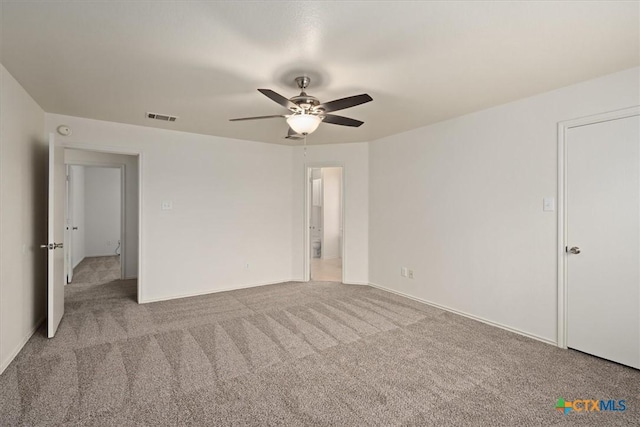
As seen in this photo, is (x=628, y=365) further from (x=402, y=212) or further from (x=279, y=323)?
(x=279, y=323)

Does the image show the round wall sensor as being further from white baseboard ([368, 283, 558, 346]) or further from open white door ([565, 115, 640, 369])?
open white door ([565, 115, 640, 369])

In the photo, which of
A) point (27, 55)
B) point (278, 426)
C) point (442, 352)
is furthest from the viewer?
point (442, 352)

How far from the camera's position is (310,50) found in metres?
2.17

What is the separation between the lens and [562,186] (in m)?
2.87

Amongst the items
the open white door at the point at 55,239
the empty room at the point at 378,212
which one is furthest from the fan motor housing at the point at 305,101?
the open white door at the point at 55,239

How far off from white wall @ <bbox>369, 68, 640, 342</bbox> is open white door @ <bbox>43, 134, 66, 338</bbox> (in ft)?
13.3

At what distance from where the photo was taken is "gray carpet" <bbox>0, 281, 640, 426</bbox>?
6.38ft

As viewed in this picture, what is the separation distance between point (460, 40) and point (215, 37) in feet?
5.26

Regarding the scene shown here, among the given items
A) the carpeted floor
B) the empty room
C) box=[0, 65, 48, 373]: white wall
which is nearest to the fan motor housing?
the empty room

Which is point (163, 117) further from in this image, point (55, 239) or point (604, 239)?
point (604, 239)

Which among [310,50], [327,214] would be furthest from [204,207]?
[327,214]

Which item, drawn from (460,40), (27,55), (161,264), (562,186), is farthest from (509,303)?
(27,55)

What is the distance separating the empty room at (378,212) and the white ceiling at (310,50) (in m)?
0.02

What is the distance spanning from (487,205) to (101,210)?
870cm
